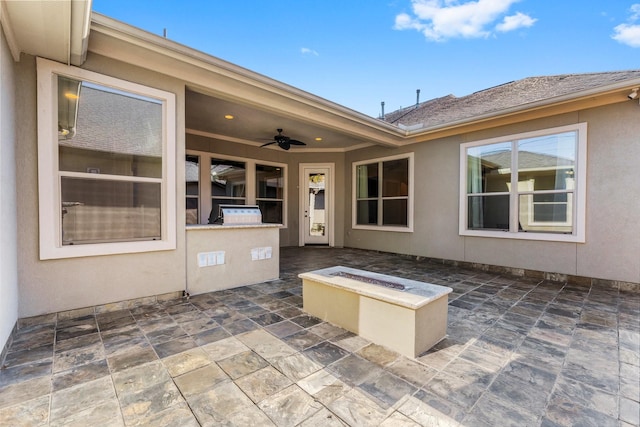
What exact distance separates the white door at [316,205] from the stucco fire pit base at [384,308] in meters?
5.04

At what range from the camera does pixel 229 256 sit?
3.64 m

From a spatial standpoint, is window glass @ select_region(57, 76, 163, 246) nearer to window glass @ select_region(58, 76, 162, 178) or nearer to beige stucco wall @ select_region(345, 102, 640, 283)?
window glass @ select_region(58, 76, 162, 178)

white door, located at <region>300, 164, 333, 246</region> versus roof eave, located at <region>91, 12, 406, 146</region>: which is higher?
roof eave, located at <region>91, 12, 406, 146</region>

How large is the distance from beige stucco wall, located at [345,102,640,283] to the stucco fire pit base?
124 inches

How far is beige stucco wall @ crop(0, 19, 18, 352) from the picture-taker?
1.87 m

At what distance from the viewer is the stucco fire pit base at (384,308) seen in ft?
6.46

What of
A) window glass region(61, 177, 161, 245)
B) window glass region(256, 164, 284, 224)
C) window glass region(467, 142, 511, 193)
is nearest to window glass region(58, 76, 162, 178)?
window glass region(61, 177, 161, 245)

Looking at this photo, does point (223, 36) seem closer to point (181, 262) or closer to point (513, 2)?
point (181, 262)

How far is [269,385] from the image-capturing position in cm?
161

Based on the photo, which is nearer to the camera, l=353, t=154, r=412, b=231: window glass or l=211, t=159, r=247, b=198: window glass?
l=353, t=154, r=412, b=231: window glass

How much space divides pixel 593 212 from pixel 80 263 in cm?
643

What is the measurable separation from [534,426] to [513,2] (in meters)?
6.51

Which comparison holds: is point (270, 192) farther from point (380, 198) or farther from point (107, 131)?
point (107, 131)

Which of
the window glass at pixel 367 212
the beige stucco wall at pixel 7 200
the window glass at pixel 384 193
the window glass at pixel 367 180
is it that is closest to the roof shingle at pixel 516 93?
the window glass at pixel 384 193
